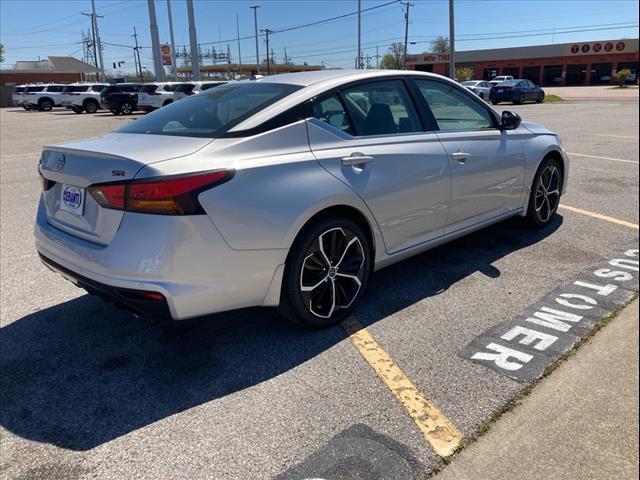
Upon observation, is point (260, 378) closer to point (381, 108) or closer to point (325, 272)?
point (325, 272)

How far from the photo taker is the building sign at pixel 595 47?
6138 cm

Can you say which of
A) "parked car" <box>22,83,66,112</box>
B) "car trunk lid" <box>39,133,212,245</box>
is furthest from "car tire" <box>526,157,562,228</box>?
"parked car" <box>22,83,66,112</box>

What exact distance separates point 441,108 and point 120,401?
322cm

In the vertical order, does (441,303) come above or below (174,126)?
below

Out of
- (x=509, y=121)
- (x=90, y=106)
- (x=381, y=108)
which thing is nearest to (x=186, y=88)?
(x=90, y=106)

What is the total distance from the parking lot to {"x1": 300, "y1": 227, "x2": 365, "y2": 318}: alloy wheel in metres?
0.18

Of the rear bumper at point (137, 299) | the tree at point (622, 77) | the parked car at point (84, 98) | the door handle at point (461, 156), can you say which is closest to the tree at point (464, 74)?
the tree at point (622, 77)

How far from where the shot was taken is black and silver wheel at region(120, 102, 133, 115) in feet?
98.6

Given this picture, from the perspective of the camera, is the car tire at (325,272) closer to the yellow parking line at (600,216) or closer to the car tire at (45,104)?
the yellow parking line at (600,216)

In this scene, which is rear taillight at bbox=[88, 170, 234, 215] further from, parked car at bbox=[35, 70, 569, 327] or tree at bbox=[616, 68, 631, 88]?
tree at bbox=[616, 68, 631, 88]

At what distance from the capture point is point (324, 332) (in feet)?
11.4

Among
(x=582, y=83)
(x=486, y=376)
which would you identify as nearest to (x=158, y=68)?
(x=486, y=376)

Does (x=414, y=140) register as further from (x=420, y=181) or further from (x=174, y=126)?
(x=174, y=126)

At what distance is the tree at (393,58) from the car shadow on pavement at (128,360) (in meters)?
88.5
